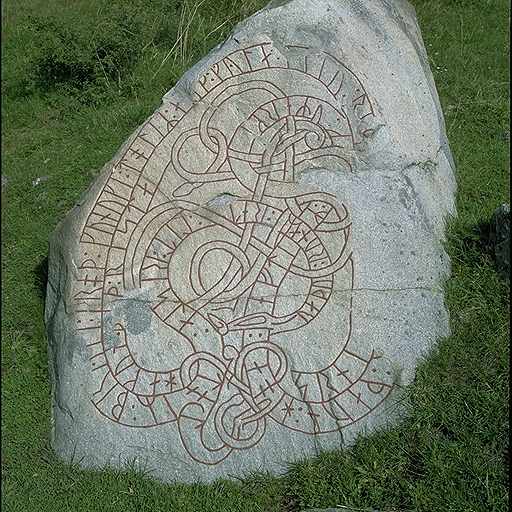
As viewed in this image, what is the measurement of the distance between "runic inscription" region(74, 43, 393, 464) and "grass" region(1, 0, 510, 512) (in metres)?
0.26

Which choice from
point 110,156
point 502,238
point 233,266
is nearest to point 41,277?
point 110,156

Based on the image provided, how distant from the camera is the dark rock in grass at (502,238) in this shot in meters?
3.64

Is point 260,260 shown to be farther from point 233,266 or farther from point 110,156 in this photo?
point 110,156

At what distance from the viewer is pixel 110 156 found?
5457 mm

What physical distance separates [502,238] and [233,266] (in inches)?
51.3

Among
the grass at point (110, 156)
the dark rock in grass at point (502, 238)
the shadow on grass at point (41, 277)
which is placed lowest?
the shadow on grass at point (41, 277)

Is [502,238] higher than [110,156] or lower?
higher

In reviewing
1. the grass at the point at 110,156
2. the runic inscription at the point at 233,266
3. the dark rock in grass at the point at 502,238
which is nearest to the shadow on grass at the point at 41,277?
the grass at the point at 110,156

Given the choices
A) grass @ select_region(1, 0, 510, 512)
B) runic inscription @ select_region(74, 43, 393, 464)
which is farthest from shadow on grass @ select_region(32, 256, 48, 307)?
runic inscription @ select_region(74, 43, 393, 464)

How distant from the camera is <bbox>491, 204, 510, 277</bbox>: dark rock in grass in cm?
364

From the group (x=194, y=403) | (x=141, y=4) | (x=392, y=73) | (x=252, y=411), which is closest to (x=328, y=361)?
(x=252, y=411)

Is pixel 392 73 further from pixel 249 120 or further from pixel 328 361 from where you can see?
pixel 328 361

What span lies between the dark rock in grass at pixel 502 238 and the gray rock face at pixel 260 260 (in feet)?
0.90

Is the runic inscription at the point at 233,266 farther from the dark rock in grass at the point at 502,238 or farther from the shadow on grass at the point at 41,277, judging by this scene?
the shadow on grass at the point at 41,277
